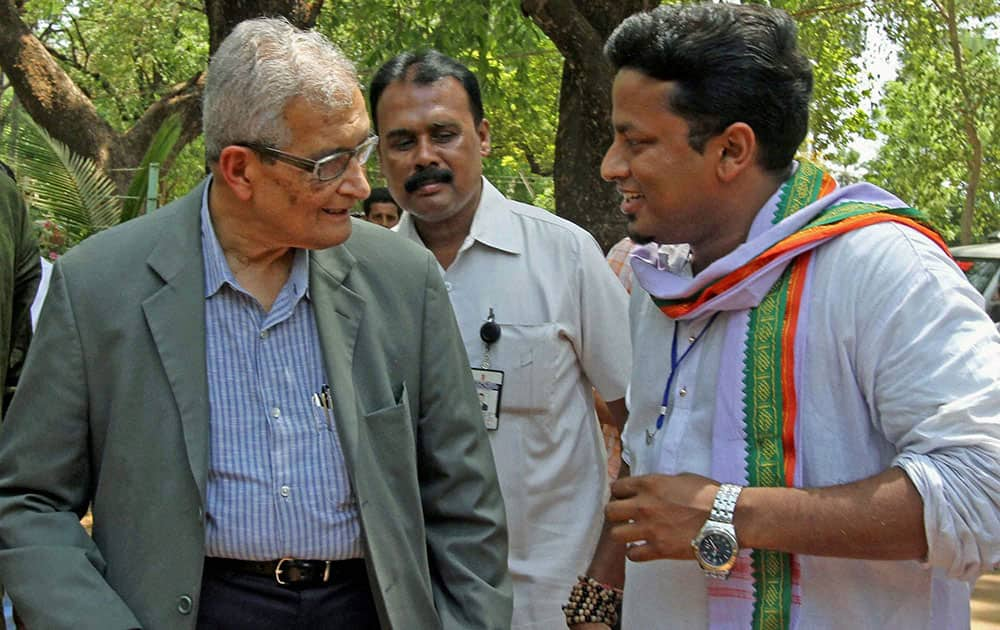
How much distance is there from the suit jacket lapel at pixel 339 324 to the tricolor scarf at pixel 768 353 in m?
0.72

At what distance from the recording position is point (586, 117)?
800 centimetres

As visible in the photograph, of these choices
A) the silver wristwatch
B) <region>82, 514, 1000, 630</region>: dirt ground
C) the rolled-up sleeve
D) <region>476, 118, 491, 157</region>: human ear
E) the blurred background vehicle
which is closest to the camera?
the rolled-up sleeve

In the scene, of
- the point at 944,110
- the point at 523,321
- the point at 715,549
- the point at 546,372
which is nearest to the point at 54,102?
the point at 523,321

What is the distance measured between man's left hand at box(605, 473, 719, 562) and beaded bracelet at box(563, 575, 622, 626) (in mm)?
504

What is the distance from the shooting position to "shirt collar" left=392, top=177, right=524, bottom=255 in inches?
155

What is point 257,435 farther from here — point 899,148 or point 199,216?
point 899,148

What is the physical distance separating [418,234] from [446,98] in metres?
0.44

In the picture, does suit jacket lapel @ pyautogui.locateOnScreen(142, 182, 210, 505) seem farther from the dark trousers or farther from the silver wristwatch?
the silver wristwatch

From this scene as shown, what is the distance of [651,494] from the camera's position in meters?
2.33

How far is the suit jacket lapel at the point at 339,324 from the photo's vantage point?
8.43 ft

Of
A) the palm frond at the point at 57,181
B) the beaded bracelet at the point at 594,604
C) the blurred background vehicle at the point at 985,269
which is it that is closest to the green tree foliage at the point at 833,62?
the blurred background vehicle at the point at 985,269

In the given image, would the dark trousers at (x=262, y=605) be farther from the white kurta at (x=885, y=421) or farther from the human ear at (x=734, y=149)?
the human ear at (x=734, y=149)

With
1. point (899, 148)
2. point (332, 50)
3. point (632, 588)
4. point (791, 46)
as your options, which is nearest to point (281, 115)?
point (332, 50)

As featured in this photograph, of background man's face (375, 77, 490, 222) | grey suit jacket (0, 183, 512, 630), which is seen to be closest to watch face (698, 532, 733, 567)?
grey suit jacket (0, 183, 512, 630)
